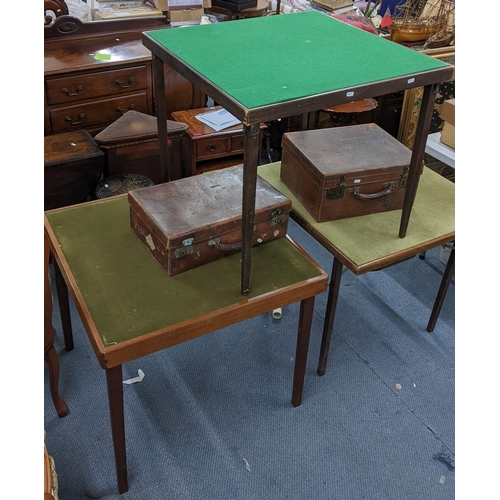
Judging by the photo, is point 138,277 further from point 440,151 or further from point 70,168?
point 440,151

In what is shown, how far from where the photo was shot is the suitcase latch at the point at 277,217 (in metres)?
1.84

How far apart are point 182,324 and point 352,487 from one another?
0.89m

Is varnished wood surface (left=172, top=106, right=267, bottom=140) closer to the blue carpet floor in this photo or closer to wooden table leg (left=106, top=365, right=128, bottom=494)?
the blue carpet floor

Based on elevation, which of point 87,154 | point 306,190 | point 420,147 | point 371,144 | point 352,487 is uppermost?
point 420,147

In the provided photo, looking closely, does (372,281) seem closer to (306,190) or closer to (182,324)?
(306,190)

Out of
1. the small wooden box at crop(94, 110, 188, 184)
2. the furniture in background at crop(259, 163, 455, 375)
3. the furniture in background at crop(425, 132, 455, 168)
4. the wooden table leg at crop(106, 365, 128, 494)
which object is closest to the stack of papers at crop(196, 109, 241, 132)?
the small wooden box at crop(94, 110, 188, 184)

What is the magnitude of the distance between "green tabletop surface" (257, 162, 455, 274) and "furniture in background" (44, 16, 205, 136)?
125 centimetres

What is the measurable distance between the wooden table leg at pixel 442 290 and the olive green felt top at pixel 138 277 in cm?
89

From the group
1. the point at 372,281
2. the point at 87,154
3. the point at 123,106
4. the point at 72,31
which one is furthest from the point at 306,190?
the point at 72,31

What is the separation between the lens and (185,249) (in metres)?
1.70

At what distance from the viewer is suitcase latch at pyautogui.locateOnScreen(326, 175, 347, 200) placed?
1.91 m

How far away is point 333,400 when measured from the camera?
2.21 m

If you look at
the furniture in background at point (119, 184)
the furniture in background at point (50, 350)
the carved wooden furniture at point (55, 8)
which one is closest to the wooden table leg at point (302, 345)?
the furniture in background at point (50, 350)

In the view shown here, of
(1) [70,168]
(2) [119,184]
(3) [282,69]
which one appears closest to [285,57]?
(3) [282,69]
